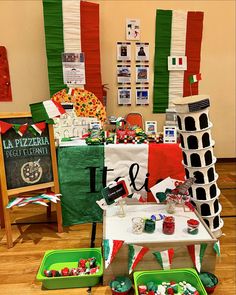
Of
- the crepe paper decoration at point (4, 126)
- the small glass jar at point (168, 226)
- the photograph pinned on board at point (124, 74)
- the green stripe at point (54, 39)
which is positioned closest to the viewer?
the small glass jar at point (168, 226)

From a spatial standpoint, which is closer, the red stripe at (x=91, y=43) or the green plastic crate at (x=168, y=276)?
the green plastic crate at (x=168, y=276)

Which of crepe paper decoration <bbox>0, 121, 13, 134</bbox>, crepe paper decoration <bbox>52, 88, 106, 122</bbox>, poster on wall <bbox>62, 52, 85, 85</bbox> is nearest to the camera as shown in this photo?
crepe paper decoration <bbox>0, 121, 13, 134</bbox>

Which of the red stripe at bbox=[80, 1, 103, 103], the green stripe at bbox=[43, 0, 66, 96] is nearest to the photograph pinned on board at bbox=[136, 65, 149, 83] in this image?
the red stripe at bbox=[80, 1, 103, 103]

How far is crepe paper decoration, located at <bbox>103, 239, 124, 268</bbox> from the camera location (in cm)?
157

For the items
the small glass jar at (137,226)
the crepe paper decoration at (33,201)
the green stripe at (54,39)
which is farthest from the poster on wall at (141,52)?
the small glass jar at (137,226)

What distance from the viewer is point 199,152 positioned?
1.80m

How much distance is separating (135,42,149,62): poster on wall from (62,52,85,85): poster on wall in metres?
0.73

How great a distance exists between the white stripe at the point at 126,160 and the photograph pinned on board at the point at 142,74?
1.44 m

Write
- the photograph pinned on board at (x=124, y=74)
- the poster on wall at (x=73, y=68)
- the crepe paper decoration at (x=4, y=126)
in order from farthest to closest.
Result: the photograph pinned on board at (x=124, y=74) → the poster on wall at (x=73, y=68) → the crepe paper decoration at (x=4, y=126)

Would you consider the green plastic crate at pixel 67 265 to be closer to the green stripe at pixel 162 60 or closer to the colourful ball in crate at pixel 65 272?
the colourful ball in crate at pixel 65 272

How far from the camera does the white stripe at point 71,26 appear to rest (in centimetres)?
280

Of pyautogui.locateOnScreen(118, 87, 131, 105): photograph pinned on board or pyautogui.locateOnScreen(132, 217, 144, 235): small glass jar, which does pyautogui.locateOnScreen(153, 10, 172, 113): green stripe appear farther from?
pyautogui.locateOnScreen(132, 217, 144, 235): small glass jar

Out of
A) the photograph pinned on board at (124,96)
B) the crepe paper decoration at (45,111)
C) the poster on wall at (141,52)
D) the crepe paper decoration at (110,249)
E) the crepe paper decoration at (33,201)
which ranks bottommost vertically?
the crepe paper decoration at (110,249)

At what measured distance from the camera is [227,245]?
211 centimetres
